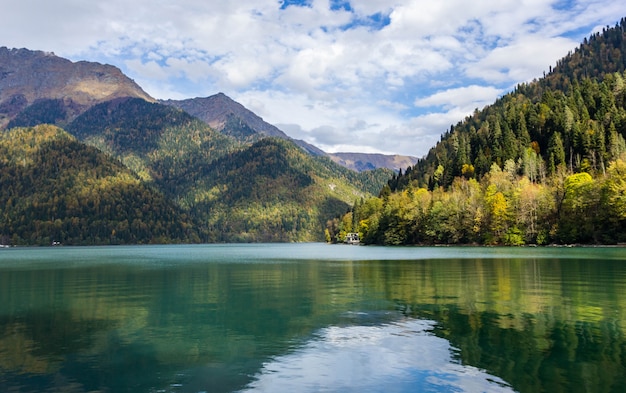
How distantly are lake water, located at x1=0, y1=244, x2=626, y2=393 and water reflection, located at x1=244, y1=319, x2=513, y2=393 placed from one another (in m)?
0.05

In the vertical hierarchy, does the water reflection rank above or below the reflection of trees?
below

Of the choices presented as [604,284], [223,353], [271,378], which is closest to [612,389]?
[271,378]

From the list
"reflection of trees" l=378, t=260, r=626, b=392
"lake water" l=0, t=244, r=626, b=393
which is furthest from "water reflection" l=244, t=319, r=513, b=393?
"reflection of trees" l=378, t=260, r=626, b=392

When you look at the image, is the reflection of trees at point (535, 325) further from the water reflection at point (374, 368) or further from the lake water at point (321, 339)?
the water reflection at point (374, 368)

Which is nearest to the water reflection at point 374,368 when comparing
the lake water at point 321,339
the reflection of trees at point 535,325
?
the lake water at point 321,339

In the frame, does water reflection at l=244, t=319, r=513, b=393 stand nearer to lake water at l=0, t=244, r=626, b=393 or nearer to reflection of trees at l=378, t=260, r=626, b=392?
lake water at l=0, t=244, r=626, b=393

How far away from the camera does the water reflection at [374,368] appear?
18.8m

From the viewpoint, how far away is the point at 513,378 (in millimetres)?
19156

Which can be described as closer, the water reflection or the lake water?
the water reflection

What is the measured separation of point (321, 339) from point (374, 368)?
6.14 meters

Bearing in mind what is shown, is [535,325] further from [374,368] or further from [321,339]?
[374,368]

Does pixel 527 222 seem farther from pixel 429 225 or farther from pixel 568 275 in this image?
pixel 568 275

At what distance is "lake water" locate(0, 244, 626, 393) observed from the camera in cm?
Result: 1942

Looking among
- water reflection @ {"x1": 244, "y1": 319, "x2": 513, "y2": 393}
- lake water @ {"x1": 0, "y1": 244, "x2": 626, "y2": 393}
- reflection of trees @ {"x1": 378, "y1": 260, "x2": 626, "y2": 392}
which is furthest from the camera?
reflection of trees @ {"x1": 378, "y1": 260, "x2": 626, "y2": 392}
